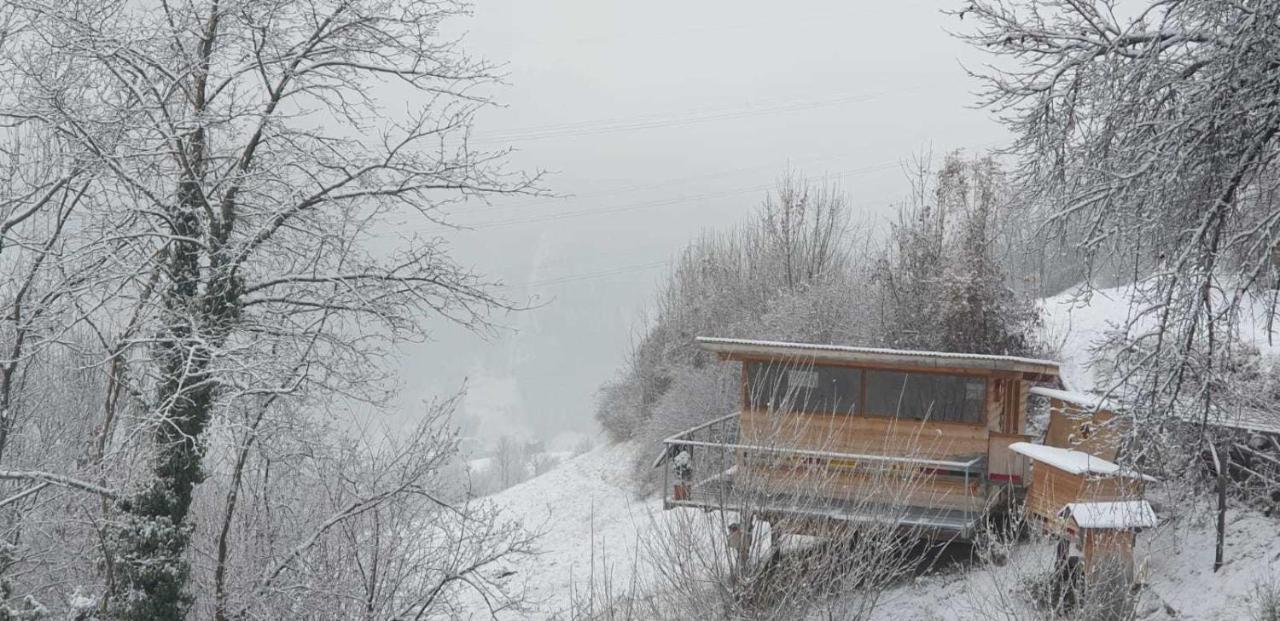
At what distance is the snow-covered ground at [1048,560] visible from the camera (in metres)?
11.9

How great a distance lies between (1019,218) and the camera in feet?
35.9

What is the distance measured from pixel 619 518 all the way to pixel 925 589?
558 inches

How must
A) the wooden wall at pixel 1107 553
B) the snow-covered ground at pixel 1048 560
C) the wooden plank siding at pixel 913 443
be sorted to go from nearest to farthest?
the wooden wall at pixel 1107 553 < the snow-covered ground at pixel 1048 560 < the wooden plank siding at pixel 913 443

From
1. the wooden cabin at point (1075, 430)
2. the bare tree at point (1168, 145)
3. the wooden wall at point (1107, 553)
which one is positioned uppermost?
the bare tree at point (1168, 145)

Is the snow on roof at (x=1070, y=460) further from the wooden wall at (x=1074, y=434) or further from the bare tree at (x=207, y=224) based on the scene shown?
the bare tree at (x=207, y=224)

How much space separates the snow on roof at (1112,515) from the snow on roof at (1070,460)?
40 centimetres

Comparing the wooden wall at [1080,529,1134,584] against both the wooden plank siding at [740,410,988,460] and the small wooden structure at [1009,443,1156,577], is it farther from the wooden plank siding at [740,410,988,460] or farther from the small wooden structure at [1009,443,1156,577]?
the wooden plank siding at [740,410,988,460]

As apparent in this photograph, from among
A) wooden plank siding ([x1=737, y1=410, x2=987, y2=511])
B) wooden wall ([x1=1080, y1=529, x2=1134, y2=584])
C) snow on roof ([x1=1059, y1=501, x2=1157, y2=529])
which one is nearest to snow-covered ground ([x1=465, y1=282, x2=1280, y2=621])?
wooden wall ([x1=1080, y1=529, x2=1134, y2=584])

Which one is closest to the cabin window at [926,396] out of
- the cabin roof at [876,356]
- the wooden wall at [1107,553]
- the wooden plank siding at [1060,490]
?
the cabin roof at [876,356]

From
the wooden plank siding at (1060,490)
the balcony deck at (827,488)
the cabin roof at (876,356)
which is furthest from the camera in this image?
the cabin roof at (876,356)

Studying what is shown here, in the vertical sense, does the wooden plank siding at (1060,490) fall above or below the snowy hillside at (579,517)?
above

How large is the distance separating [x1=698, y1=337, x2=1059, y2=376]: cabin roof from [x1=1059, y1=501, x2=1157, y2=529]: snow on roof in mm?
4281

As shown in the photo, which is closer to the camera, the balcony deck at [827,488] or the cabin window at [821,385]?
the balcony deck at [827,488]

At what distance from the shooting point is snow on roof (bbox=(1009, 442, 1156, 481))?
1260cm
